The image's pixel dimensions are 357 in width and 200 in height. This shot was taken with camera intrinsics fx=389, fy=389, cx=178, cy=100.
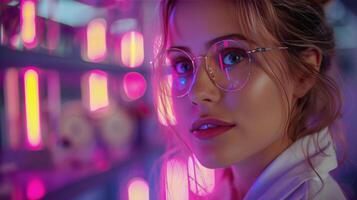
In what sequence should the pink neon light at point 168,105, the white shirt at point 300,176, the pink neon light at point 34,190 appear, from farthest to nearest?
the pink neon light at point 34,190
the pink neon light at point 168,105
the white shirt at point 300,176

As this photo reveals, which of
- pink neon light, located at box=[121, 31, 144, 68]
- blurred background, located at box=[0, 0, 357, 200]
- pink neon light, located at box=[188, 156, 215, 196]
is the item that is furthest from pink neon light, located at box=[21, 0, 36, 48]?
pink neon light, located at box=[188, 156, 215, 196]

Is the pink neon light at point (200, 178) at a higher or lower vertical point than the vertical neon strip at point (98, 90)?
lower

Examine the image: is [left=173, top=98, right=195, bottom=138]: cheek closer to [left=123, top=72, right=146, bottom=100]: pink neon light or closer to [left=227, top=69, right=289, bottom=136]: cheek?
[left=227, top=69, right=289, bottom=136]: cheek

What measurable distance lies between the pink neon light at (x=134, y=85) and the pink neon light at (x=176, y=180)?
30 cm

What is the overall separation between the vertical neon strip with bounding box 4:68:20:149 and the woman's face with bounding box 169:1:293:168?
0.53m

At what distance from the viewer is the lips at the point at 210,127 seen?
63cm

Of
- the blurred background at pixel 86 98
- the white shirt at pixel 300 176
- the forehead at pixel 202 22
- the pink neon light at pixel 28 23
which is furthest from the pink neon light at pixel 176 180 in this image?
the pink neon light at pixel 28 23

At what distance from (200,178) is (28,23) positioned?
0.58 meters

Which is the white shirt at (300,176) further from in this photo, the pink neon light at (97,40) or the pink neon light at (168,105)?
the pink neon light at (97,40)

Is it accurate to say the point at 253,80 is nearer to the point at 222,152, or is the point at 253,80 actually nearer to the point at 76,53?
the point at 222,152

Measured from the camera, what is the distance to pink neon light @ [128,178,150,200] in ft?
3.80

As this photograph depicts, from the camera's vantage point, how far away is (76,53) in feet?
3.65

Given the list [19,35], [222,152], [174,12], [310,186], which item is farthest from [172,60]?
[19,35]

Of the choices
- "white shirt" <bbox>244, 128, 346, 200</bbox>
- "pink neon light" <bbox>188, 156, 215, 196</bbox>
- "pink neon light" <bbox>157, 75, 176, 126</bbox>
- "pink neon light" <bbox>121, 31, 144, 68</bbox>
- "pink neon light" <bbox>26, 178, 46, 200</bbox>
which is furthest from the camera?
"pink neon light" <bbox>121, 31, 144, 68</bbox>
